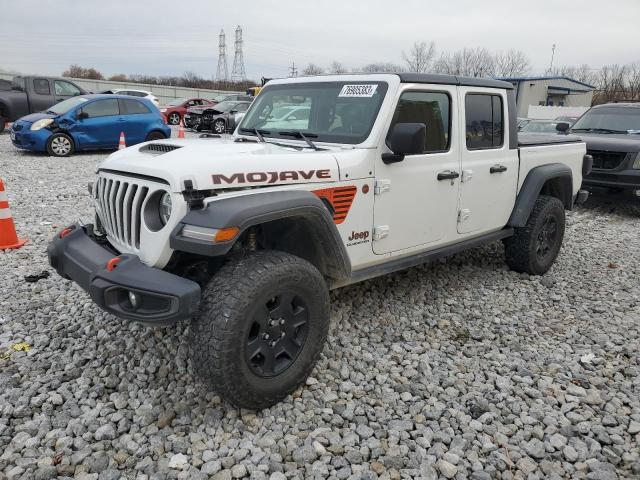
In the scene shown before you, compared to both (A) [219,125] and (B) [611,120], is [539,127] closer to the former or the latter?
(B) [611,120]

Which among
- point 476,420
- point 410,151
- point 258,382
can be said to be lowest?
point 476,420

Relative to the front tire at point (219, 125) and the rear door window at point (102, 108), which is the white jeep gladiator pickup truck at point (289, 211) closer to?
the rear door window at point (102, 108)

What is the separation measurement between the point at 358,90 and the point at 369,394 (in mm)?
2110

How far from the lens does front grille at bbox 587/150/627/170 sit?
7816 mm

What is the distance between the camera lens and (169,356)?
3.36 m

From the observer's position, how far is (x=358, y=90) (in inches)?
142

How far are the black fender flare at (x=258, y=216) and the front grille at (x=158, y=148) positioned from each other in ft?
2.51

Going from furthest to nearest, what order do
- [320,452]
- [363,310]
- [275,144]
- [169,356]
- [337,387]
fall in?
[363,310] < [275,144] < [169,356] < [337,387] < [320,452]

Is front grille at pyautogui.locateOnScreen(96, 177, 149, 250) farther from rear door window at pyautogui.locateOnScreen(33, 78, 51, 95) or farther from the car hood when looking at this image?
rear door window at pyautogui.locateOnScreen(33, 78, 51, 95)

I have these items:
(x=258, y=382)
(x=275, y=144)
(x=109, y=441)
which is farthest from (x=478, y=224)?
(x=109, y=441)

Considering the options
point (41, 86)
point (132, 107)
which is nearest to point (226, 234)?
point (132, 107)

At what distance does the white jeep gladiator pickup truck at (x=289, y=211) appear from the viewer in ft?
8.36

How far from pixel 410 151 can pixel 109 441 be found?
2.42 metres

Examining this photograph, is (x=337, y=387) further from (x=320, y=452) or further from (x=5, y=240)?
(x=5, y=240)
